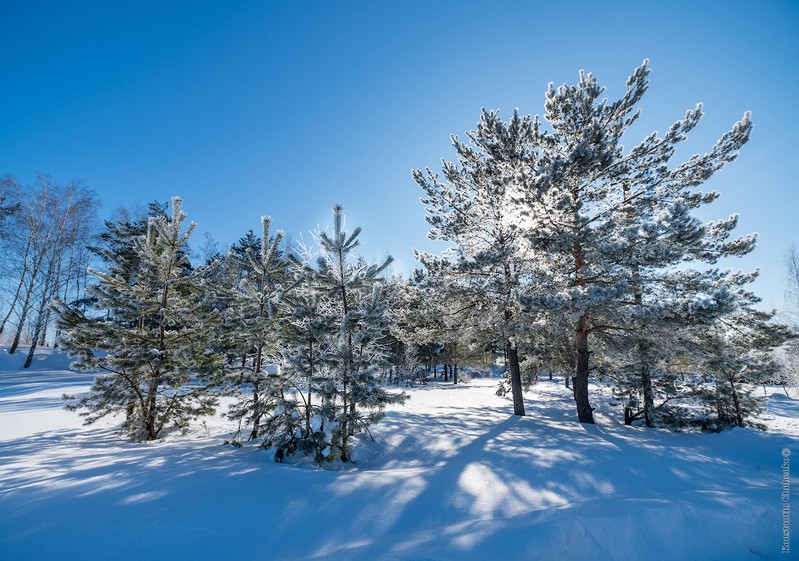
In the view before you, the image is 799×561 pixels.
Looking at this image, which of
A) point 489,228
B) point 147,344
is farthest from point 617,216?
point 147,344

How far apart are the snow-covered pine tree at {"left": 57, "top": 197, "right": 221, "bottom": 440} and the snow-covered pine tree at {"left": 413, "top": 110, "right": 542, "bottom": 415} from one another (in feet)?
28.8

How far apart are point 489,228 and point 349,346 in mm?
9091

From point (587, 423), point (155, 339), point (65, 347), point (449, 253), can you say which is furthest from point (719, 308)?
point (65, 347)

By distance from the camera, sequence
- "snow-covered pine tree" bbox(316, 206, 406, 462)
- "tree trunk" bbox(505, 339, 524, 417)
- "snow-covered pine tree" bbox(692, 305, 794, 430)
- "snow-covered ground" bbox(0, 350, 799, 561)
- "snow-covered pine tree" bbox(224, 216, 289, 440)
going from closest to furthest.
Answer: "snow-covered ground" bbox(0, 350, 799, 561) < "snow-covered pine tree" bbox(316, 206, 406, 462) < "snow-covered pine tree" bbox(224, 216, 289, 440) < "snow-covered pine tree" bbox(692, 305, 794, 430) < "tree trunk" bbox(505, 339, 524, 417)

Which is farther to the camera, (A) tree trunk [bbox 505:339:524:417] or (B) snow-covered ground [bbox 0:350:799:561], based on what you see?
(A) tree trunk [bbox 505:339:524:417]

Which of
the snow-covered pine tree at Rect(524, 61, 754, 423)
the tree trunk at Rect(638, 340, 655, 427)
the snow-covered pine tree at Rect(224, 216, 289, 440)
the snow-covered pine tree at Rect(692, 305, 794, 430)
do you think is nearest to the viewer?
the snow-covered pine tree at Rect(224, 216, 289, 440)

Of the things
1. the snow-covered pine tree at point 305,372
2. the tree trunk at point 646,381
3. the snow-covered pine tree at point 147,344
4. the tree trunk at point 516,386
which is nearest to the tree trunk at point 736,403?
the tree trunk at point 646,381

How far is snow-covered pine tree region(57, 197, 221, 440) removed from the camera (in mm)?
6898

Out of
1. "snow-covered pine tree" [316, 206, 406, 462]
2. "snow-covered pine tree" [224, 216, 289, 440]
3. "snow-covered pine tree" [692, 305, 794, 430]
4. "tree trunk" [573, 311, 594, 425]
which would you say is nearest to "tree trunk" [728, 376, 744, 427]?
"snow-covered pine tree" [692, 305, 794, 430]

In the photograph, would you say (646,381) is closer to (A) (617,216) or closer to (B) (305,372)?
(A) (617,216)

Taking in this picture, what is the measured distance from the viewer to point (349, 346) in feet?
20.9

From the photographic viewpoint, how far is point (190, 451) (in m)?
6.09

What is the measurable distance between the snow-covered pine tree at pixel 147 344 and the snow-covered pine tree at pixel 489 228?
345 inches

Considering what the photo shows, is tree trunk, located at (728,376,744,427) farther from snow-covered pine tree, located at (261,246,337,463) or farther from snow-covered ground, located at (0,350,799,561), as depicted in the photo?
snow-covered pine tree, located at (261,246,337,463)
